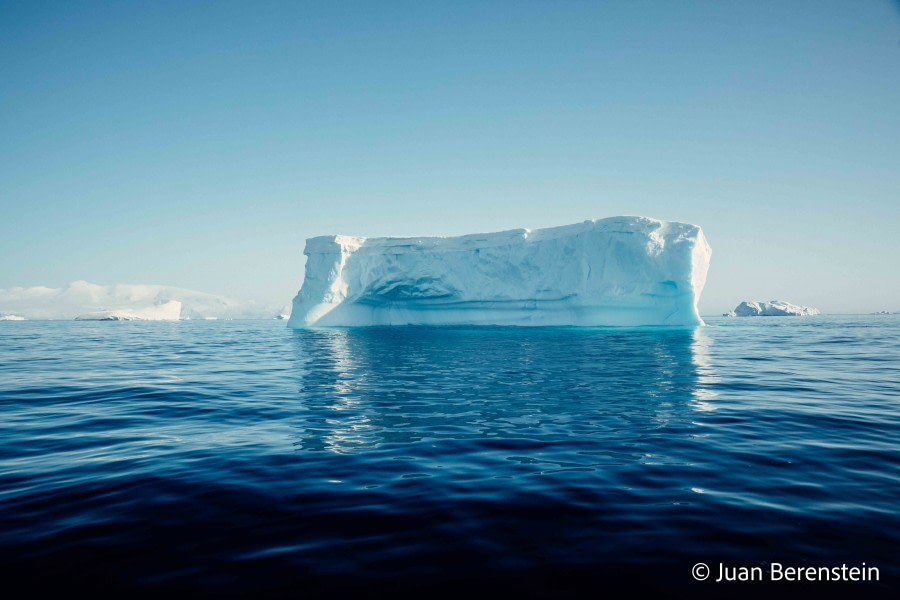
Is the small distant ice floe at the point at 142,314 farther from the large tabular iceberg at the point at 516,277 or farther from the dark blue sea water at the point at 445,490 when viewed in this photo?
the dark blue sea water at the point at 445,490

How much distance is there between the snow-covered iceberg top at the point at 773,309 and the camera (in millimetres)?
86488

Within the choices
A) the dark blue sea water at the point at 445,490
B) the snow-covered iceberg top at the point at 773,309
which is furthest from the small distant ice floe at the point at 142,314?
the snow-covered iceberg top at the point at 773,309

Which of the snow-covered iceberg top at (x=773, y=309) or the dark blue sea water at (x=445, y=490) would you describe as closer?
the dark blue sea water at (x=445, y=490)

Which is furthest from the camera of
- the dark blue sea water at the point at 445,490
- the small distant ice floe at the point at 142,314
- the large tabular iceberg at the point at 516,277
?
the small distant ice floe at the point at 142,314

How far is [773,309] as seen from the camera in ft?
289

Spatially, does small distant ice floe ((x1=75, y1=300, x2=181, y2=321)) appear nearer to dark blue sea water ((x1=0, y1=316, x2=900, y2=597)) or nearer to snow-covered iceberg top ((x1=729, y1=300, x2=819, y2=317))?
dark blue sea water ((x1=0, y1=316, x2=900, y2=597))

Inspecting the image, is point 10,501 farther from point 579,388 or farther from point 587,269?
point 587,269

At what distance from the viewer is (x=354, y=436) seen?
614 cm

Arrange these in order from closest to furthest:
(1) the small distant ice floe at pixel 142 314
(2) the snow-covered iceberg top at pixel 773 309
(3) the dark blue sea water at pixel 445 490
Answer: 1. (3) the dark blue sea water at pixel 445 490
2. (2) the snow-covered iceberg top at pixel 773 309
3. (1) the small distant ice floe at pixel 142 314

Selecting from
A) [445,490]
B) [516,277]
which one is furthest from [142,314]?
[445,490]

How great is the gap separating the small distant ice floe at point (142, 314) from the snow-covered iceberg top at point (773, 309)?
12041 cm

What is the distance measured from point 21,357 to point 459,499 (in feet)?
70.8

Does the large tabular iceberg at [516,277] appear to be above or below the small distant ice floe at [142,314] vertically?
above

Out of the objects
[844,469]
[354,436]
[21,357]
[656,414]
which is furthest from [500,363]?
[21,357]
